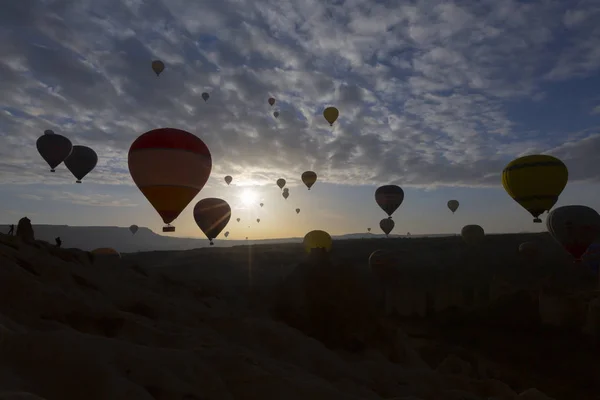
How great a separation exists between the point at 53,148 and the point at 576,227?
41718mm

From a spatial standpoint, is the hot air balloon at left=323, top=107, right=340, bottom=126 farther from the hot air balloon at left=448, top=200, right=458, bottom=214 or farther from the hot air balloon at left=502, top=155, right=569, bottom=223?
the hot air balloon at left=448, top=200, right=458, bottom=214

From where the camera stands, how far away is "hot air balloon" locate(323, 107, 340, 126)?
4491 centimetres

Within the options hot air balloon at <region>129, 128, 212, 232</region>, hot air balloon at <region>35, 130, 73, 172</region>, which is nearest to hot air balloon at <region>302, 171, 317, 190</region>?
hot air balloon at <region>35, 130, 73, 172</region>

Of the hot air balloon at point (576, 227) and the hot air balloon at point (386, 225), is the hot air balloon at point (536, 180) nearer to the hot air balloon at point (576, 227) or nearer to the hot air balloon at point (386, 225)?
the hot air balloon at point (576, 227)

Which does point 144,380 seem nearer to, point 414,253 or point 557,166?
point 557,166

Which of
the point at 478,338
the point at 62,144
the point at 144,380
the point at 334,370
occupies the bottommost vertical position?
the point at 478,338

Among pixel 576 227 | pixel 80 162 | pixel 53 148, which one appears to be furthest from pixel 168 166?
pixel 576 227

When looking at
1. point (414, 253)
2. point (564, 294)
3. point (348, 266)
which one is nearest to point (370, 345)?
point (348, 266)

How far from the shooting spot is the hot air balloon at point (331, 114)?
4491 centimetres

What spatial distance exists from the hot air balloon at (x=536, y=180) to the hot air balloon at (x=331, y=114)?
59.6 ft

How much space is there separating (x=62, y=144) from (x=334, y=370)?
34974mm

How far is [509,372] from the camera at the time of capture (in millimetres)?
20906

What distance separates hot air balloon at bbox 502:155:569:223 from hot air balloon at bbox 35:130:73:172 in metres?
37.3

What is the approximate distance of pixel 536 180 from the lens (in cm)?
3195
